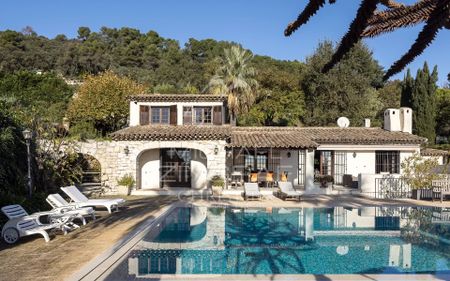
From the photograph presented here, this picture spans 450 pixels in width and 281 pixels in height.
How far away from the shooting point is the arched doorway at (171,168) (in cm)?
2253

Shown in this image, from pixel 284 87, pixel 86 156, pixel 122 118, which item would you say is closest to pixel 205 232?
pixel 86 156

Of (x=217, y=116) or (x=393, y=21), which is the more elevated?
(x=217, y=116)

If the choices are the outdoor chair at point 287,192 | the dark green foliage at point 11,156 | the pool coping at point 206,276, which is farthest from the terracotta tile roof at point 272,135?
the pool coping at point 206,276

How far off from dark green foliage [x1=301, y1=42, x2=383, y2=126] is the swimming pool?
2330 cm

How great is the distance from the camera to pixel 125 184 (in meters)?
20.6

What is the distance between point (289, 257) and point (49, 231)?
725cm

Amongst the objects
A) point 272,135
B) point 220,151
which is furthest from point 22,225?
point 272,135

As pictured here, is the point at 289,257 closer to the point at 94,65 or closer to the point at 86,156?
the point at 86,156

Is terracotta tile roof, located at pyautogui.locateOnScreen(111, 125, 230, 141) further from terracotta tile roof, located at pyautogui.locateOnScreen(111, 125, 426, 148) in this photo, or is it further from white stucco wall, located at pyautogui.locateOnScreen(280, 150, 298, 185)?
white stucco wall, located at pyautogui.locateOnScreen(280, 150, 298, 185)

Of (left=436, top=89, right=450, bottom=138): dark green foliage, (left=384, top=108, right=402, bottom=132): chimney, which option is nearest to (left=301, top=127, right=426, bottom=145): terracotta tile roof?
(left=384, top=108, right=402, bottom=132): chimney

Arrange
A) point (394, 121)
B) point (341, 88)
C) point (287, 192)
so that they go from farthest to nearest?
point (341, 88), point (394, 121), point (287, 192)

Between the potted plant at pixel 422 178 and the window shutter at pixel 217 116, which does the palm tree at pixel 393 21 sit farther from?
the window shutter at pixel 217 116

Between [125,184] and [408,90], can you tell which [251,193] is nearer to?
[125,184]

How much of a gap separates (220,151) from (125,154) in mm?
5539
